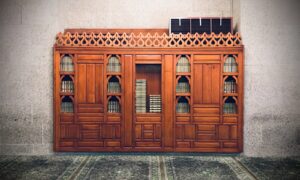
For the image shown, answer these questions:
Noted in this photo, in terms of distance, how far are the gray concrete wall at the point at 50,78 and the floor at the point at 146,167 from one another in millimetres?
334

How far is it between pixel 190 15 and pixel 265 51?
5.60 feet

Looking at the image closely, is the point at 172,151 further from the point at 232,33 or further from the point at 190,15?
the point at 190,15

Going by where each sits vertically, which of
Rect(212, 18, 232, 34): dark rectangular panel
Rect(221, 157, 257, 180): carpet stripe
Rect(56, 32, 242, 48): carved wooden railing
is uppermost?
Rect(212, 18, 232, 34): dark rectangular panel

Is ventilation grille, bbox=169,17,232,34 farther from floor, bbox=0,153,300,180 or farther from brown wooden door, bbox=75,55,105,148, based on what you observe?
floor, bbox=0,153,300,180

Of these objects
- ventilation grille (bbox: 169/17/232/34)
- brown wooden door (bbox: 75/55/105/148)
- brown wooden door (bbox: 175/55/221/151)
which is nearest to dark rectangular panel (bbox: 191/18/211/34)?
ventilation grille (bbox: 169/17/232/34)

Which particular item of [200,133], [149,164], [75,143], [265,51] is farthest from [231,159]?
[75,143]

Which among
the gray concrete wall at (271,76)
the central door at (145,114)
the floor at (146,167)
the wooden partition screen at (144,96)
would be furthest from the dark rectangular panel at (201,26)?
the floor at (146,167)

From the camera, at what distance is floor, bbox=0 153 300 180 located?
3.78 metres

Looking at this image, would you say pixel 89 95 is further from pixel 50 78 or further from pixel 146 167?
pixel 146 167

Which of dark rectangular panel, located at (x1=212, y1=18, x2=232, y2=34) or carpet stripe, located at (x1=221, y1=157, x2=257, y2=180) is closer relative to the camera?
carpet stripe, located at (x1=221, y1=157, x2=257, y2=180)

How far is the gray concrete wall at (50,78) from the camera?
4805 mm

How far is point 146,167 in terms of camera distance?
416cm

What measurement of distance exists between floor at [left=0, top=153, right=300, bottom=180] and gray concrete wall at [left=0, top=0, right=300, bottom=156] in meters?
0.33

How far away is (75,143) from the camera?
4781 millimetres
